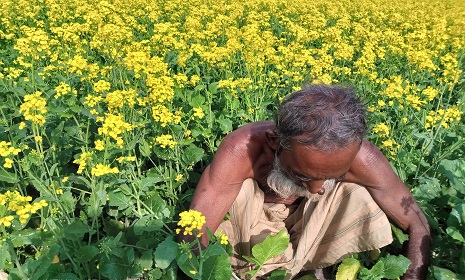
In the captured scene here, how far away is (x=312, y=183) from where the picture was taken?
5.79ft

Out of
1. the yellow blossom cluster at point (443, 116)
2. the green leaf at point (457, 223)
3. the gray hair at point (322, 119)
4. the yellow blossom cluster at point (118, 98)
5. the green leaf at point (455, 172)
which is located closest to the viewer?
the gray hair at point (322, 119)

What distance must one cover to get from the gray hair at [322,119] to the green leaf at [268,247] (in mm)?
337

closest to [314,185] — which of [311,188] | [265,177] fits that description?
[311,188]

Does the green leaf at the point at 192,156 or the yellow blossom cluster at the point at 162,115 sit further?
the green leaf at the point at 192,156

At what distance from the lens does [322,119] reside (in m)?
1.59

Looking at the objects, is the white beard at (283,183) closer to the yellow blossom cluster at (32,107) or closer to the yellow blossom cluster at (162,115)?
the yellow blossom cluster at (162,115)

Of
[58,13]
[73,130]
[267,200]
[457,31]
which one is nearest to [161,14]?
[58,13]

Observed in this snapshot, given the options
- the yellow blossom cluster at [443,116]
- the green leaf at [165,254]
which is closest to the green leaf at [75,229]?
the green leaf at [165,254]

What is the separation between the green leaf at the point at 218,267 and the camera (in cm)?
140

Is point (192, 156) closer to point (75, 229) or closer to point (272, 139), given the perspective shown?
point (272, 139)

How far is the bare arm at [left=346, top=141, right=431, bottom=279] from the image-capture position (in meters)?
2.01

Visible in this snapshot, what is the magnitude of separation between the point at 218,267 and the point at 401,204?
103cm

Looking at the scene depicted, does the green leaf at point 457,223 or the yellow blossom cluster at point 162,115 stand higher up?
the yellow blossom cluster at point 162,115

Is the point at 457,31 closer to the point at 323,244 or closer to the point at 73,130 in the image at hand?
the point at 323,244
